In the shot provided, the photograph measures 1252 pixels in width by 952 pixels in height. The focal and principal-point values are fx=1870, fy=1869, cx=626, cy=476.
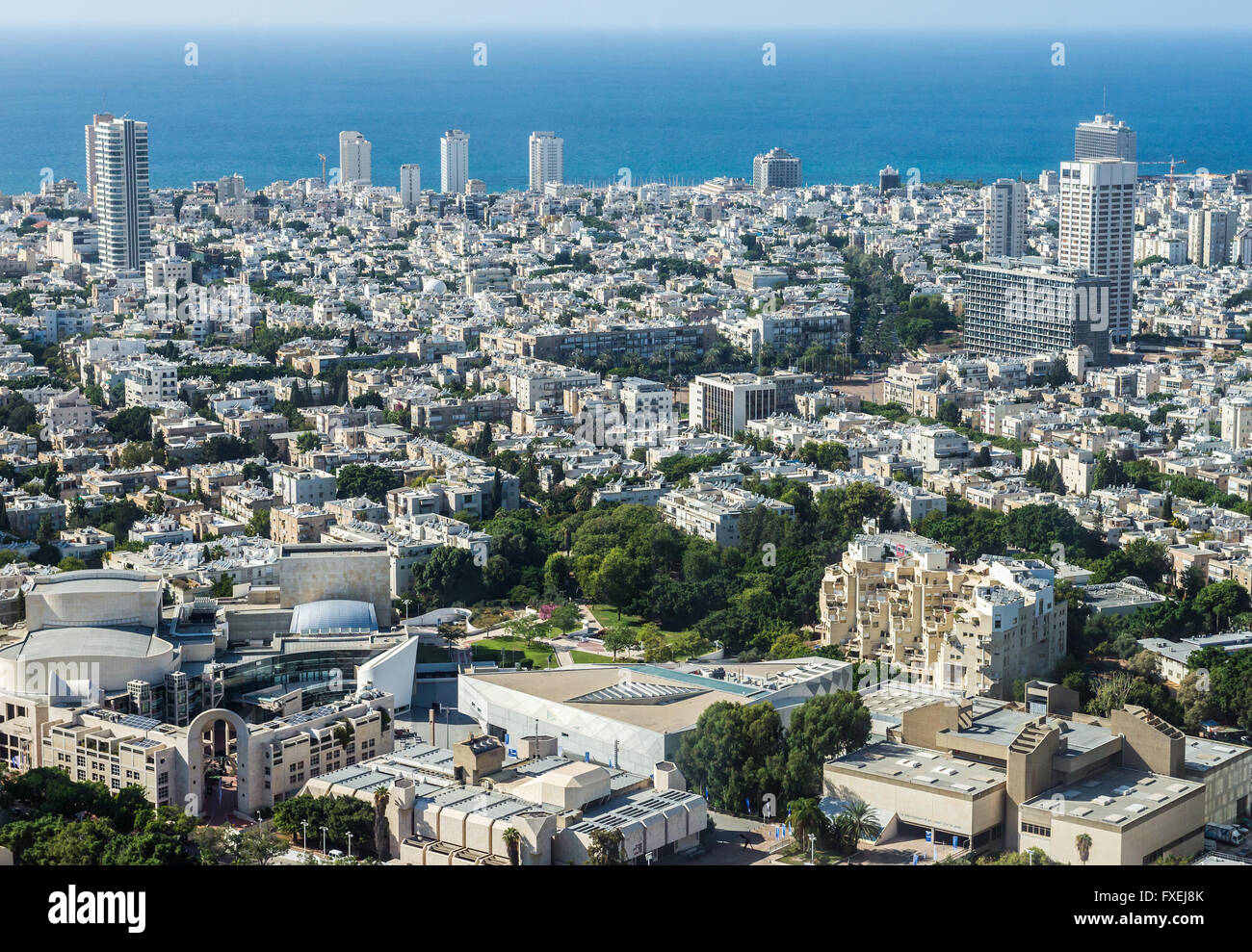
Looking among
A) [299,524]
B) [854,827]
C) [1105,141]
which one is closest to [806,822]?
[854,827]

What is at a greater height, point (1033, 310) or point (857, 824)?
point (1033, 310)

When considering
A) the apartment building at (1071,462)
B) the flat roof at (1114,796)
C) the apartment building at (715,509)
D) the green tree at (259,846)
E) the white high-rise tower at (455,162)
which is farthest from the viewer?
the white high-rise tower at (455,162)

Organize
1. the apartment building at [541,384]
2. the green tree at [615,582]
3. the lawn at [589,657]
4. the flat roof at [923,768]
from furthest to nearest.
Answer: the apartment building at [541,384]
the green tree at [615,582]
the lawn at [589,657]
the flat roof at [923,768]

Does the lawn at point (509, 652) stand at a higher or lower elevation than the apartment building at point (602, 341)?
lower

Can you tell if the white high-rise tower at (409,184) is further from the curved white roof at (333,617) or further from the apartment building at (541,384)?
the curved white roof at (333,617)

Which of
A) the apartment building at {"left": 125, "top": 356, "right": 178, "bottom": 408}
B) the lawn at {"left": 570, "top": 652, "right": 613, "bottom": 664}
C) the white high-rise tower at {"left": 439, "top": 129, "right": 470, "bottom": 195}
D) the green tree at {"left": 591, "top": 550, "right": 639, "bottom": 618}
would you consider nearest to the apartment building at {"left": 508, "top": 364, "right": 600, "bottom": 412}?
the apartment building at {"left": 125, "top": 356, "right": 178, "bottom": 408}

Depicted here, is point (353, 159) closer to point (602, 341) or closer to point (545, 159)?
point (545, 159)

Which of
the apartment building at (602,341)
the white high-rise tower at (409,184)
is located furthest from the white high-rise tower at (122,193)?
the white high-rise tower at (409,184)
